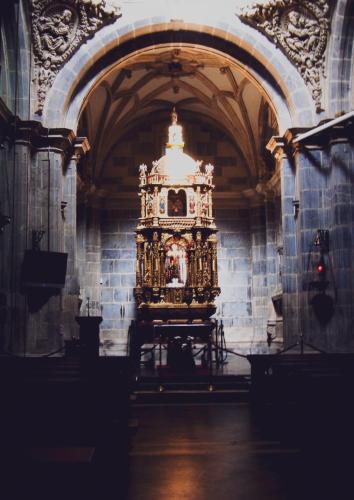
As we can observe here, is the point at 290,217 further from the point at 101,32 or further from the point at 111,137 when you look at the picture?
the point at 111,137

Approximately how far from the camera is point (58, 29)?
15164 mm

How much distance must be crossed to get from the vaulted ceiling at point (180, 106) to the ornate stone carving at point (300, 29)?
3493mm

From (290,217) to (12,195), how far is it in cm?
582

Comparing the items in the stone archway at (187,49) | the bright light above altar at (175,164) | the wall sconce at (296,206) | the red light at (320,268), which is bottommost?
the red light at (320,268)

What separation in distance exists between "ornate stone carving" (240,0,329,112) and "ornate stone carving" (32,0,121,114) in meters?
3.11

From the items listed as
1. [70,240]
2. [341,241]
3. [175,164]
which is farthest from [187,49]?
[341,241]

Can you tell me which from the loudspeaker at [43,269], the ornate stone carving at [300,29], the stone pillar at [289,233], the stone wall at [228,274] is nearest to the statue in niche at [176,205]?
the stone wall at [228,274]

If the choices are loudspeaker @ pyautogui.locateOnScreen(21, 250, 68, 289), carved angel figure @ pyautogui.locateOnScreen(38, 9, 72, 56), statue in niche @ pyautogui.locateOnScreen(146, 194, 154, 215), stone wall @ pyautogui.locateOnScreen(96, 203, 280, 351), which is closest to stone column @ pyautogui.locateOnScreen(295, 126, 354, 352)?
loudspeaker @ pyautogui.locateOnScreen(21, 250, 68, 289)

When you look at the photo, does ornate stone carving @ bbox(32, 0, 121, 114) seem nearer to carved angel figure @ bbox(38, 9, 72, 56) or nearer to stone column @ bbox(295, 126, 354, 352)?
carved angel figure @ bbox(38, 9, 72, 56)

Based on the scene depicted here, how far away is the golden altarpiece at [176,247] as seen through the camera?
18375 mm

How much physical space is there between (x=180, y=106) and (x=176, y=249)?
5.30 metres

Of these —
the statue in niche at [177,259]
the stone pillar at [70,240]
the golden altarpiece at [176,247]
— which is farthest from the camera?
the statue in niche at [177,259]

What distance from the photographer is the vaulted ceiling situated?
19.7 meters

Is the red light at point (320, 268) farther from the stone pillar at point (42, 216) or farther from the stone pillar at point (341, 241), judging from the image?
the stone pillar at point (42, 216)
